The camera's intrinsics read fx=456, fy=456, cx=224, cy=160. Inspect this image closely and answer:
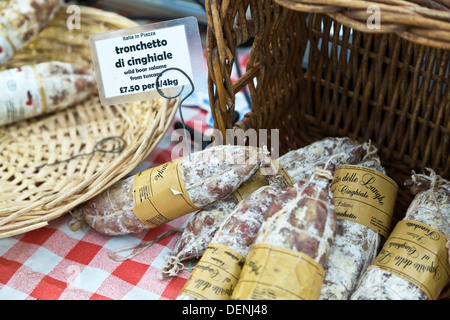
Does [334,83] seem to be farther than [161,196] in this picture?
Yes

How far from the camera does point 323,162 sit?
89cm

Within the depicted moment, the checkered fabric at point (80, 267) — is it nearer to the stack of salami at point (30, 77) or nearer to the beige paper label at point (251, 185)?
the beige paper label at point (251, 185)

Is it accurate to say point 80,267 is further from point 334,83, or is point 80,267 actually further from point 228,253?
point 334,83

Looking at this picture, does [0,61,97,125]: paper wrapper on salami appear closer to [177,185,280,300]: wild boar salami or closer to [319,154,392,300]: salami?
[177,185,280,300]: wild boar salami

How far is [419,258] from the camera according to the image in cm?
72

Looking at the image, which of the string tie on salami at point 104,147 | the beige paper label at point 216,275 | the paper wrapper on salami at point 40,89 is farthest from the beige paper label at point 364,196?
the paper wrapper on salami at point 40,89

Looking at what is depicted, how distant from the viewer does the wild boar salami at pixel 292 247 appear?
64 centimetres

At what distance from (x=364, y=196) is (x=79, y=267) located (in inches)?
22.6

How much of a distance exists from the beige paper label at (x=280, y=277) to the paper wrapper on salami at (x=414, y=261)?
101mm

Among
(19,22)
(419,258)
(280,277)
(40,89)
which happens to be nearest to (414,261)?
(419,258)

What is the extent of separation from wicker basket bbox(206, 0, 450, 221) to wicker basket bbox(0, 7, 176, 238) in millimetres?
241

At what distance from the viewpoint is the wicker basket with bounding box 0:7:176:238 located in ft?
3.01

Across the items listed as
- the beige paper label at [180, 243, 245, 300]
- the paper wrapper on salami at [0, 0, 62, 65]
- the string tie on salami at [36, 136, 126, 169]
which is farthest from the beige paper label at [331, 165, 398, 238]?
the paper wrapper on salami at [0, 0, 62, 65]
